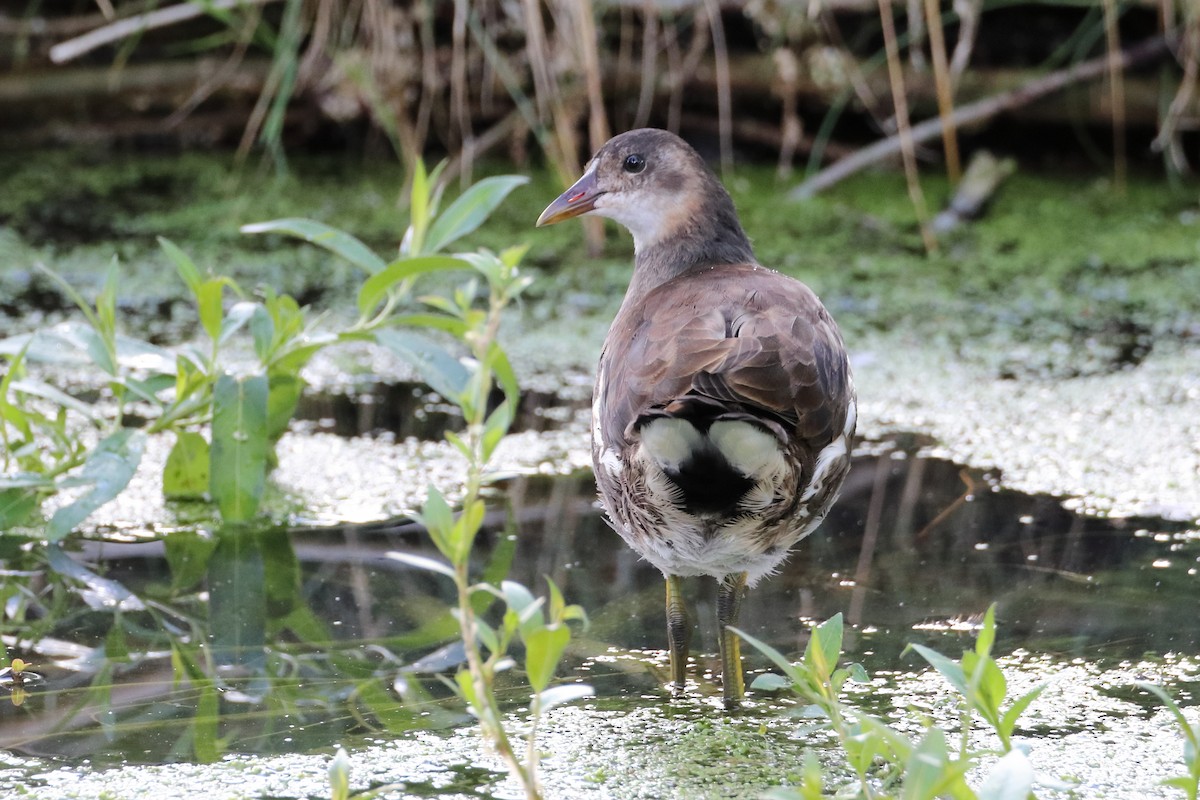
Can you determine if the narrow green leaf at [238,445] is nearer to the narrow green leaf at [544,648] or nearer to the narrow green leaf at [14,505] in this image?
the narrow green leaf at [14,505]

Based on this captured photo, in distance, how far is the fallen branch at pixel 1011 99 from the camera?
16.8 ft

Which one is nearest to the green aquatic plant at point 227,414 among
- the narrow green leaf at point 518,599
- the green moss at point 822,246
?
the narrow green leaf at point 518,599

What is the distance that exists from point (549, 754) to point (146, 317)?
2.67 metres

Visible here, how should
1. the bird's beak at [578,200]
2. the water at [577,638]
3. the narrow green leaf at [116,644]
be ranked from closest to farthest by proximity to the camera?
the water at [577,638] → the narrow green leaf at [116,644] → the bird's beak at [578,200]

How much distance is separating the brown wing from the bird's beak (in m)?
0.65

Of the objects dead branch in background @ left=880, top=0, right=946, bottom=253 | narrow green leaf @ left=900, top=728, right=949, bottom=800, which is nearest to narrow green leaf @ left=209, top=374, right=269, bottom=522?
narrow green leaf @ left=900, top=728, right=949, bottom=800

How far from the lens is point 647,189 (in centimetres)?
321

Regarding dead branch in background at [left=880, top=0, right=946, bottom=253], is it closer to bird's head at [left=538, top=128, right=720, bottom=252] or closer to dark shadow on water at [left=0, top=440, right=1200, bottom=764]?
bird's head at [left=538, top=128, right=720, bottom=252]

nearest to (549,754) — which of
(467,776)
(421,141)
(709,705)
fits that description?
(467,776)

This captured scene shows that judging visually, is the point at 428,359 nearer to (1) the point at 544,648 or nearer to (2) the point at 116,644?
(2) the point at 116,644

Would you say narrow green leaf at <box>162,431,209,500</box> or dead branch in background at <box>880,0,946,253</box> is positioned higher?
dead branch in background at <box>880,0,946,253</box>

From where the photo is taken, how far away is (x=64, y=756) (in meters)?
2.21

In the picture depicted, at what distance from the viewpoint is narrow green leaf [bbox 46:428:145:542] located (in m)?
2.83

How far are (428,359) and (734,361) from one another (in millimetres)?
784
